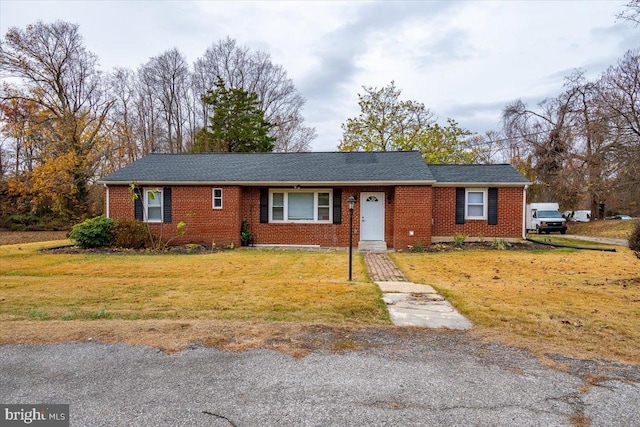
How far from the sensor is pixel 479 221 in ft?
48.0

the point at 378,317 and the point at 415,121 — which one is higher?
the point at 415,121

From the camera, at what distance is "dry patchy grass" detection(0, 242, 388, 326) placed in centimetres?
518

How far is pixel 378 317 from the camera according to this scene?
513cm

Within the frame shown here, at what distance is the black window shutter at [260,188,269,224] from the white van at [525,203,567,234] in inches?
774

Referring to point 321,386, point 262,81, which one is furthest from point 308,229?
point 262,81

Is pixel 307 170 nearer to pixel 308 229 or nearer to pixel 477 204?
pixel 308 229

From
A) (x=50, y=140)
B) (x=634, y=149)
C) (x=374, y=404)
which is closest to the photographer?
(x=374, y=404)

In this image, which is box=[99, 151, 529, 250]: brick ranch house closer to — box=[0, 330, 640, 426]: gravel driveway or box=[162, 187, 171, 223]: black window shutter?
box=[162, 187, 171, 223]: black window shutter

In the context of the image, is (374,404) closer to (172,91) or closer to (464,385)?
(464,385)

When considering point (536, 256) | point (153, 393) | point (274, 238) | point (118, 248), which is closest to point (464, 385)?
point (153, 393)

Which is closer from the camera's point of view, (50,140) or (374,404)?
(374,404)

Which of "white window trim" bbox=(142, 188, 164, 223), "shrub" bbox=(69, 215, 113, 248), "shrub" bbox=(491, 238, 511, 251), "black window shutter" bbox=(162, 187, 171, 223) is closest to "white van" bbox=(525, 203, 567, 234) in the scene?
"shrub" bbox=(491, 238, 511, 251)

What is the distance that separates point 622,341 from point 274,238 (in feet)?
39.4

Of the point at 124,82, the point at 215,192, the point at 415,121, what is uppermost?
the point at 124,82
